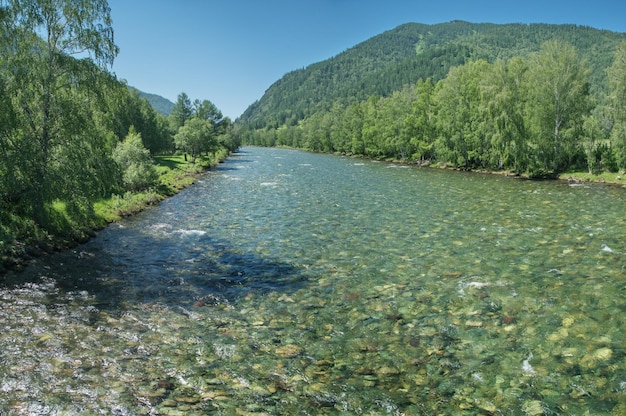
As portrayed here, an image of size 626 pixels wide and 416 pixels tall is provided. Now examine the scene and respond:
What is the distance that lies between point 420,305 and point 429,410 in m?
5.30

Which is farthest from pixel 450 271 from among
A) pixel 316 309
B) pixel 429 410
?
pixel 429 410

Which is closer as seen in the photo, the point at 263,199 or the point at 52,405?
the point at 52,405

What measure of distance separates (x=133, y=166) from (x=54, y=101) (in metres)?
20.3

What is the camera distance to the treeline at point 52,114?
54.4 ft

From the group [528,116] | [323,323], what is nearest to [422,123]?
[528,116]

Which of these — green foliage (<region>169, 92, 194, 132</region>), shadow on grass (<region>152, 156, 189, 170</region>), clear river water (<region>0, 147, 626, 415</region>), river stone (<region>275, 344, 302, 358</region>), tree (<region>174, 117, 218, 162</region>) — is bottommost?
river stone (<region>275, 344, 302, 358</region>)

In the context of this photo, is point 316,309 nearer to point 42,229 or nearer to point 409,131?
point 42,229

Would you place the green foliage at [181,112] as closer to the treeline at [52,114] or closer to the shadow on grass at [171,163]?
the shadow on grass at [171,163]

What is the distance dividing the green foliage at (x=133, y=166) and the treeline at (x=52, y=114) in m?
16.4

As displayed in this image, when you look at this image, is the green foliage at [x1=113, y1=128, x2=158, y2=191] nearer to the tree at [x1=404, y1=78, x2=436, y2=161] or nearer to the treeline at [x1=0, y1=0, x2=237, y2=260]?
the treeline at [x1=0, y1=0, x2=237, y2=260]

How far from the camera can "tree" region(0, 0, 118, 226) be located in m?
16.8

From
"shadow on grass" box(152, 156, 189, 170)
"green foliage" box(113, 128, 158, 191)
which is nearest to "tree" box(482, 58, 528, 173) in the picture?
"green foliage" box(113, 128, 158, 191)

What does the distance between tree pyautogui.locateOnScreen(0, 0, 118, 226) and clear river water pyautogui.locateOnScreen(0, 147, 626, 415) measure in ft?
11.0

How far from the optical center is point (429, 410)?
7.80 meters
